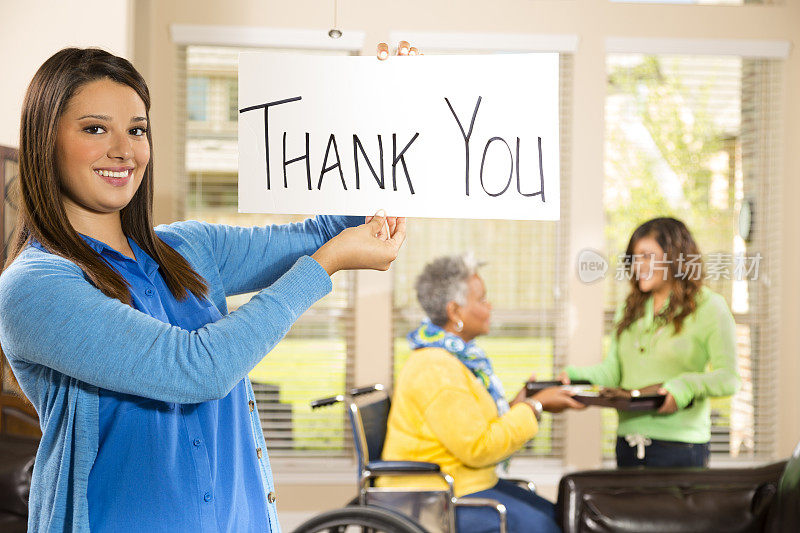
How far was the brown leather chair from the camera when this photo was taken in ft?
6.16

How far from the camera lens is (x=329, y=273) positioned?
3.08ft

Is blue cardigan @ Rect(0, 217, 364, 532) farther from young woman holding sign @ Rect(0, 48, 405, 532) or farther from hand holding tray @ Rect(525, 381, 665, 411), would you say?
hand holding tray @ Rect(525, 381, 665, 411)

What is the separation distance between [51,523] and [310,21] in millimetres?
3451

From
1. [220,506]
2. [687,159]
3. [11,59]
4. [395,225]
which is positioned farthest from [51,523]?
[687,159]

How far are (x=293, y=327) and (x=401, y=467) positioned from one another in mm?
1737

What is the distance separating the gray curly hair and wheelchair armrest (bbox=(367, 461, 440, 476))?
57 centimetres

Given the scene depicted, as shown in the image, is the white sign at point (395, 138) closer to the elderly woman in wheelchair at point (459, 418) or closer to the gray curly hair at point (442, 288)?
the elderly woman in wheelchair at point (459, 418)

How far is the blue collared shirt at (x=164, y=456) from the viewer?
0.87 m

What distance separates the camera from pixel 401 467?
2344 millimetres

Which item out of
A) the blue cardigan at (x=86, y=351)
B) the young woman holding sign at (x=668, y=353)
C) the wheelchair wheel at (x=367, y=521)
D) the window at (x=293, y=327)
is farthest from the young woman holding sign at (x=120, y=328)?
the window at (x=293, y=327)

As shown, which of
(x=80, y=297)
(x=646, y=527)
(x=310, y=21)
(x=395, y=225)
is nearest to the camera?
(x=80, y=297)

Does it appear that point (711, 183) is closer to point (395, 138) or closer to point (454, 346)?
point (454, 346)

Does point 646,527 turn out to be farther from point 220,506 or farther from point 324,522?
point 220,506

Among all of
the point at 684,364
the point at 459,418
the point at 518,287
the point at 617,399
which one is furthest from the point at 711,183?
the point at 459,418
